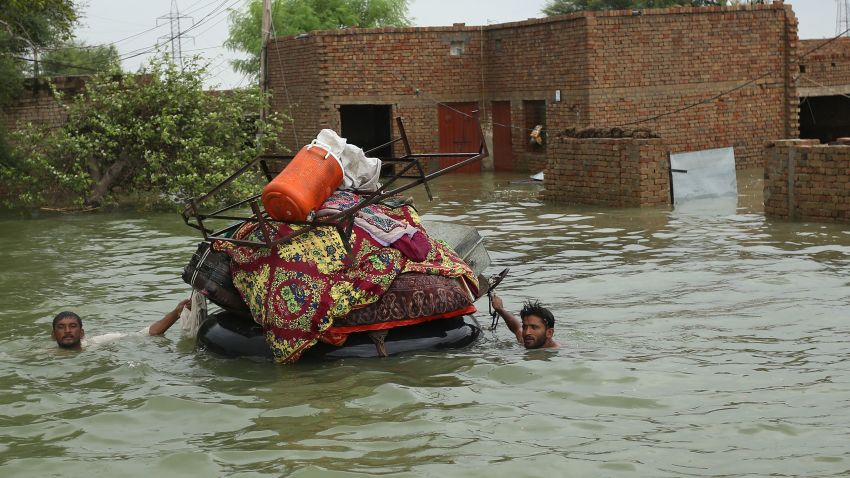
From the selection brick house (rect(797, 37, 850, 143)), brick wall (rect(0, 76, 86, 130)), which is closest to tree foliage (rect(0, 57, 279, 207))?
brick wall (rect(0, 76, 86, 130))

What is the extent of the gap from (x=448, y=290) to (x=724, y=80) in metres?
19.8

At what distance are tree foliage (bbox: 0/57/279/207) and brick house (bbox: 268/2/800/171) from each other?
776 centimetres

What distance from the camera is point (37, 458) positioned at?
6.98m

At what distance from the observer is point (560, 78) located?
87.8 feet

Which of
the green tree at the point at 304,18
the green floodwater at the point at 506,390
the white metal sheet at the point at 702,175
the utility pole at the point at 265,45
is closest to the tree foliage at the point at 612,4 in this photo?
the green tree at the point at 304,18

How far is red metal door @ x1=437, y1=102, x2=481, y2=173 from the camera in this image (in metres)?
29.7

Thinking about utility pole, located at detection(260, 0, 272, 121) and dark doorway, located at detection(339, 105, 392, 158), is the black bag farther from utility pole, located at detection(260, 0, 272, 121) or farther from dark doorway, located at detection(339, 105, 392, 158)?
dark doorway, located at detection(339, 105, 392, 158)

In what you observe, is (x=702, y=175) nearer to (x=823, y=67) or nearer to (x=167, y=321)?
(x=823, y=67)

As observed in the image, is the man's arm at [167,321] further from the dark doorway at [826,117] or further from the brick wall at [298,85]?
the dark doorway at [826,117]

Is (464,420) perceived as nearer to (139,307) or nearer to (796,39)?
(139,307)

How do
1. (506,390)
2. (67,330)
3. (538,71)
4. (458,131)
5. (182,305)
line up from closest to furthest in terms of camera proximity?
(506,390), (67,330), (182,305), (538,71), (458,131)

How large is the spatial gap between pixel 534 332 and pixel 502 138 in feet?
68.8

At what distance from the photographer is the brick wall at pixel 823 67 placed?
93.6 ft

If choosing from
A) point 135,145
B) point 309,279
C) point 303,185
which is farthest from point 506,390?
point 135,145
